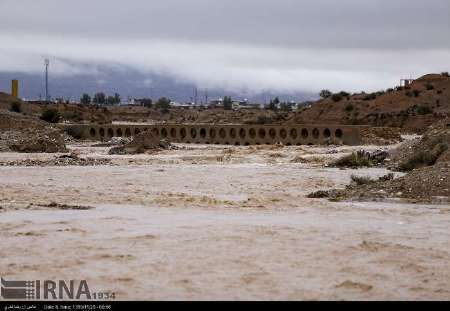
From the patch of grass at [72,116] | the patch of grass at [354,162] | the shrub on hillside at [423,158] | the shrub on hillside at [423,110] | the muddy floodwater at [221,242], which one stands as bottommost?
the muddy floodwater at [221,242]

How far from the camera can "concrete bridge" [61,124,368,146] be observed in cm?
5441

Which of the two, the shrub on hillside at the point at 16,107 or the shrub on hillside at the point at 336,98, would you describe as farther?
the shrub on hillside at the point at 336,98

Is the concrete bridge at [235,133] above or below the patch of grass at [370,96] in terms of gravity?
below

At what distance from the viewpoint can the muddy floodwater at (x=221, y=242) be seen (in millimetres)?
9422

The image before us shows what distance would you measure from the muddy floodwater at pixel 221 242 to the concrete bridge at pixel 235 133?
31945 mm

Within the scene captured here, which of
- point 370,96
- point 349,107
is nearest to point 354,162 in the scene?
point 349,107

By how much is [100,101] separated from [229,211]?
506ft

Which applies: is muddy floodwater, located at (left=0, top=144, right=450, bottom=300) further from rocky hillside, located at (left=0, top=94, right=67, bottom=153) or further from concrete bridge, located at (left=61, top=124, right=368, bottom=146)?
concrete bridge, located at (left=61, top=124, right=368, bottom=146)

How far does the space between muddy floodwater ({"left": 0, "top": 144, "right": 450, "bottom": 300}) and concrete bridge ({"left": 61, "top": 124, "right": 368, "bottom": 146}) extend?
31.9m

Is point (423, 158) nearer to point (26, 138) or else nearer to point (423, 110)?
point (26, 138)

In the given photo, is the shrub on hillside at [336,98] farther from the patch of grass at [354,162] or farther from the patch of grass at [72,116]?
the patch of grass at [354,162]

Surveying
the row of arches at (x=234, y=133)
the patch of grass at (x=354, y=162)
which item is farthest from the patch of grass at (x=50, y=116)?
the patch of grass at (x=354, y=162)

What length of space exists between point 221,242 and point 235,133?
44102 mm

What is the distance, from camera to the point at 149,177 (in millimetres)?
25500
